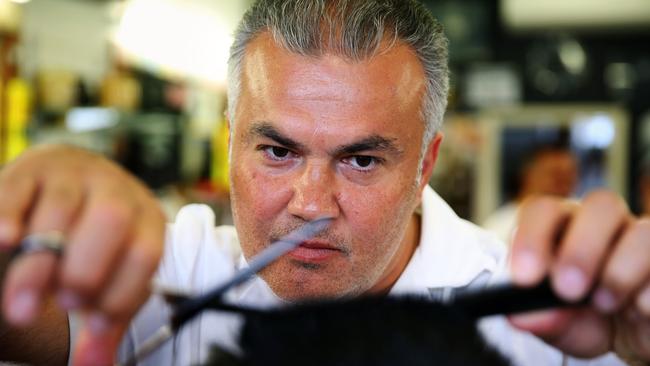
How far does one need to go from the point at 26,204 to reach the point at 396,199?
974 mm

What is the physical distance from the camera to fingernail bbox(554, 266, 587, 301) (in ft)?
2.37

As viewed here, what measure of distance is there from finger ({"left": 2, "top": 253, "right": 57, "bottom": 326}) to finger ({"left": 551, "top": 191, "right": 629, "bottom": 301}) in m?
0.50

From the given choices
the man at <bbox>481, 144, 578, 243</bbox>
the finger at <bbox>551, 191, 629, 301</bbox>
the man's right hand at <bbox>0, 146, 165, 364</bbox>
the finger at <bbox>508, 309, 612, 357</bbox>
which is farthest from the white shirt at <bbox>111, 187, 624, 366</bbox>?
the man at <bbox>481, 144, 578, 243</bbox>

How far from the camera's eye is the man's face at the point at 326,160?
1420 millimetres

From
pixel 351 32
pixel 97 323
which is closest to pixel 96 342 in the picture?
pixel 97 323

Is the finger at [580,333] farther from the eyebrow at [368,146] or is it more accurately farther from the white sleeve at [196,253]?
the white sleeve at [196,253]

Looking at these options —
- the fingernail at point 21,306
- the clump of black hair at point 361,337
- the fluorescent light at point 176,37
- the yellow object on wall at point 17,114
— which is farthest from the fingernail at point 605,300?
the fluorescent light at point 176,37

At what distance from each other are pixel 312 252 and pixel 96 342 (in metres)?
0.77

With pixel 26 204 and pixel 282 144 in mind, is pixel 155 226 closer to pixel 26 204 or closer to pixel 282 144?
pixel 26 204

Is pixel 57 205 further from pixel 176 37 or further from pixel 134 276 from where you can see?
pixel 176 37

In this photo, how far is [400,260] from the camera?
1.75 metres

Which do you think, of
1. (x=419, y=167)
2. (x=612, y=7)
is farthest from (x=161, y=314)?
(x=612, y=7)

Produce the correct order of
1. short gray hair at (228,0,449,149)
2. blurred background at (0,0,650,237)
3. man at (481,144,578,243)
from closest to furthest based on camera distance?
short gray hair at (228,0,449,149) → blurred background at (0,0,650,237) → man at (481,144,578,243)

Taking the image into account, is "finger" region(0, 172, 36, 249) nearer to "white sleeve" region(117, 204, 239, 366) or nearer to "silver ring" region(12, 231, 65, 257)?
"silver ring" region(12, 231, 65, 257)
